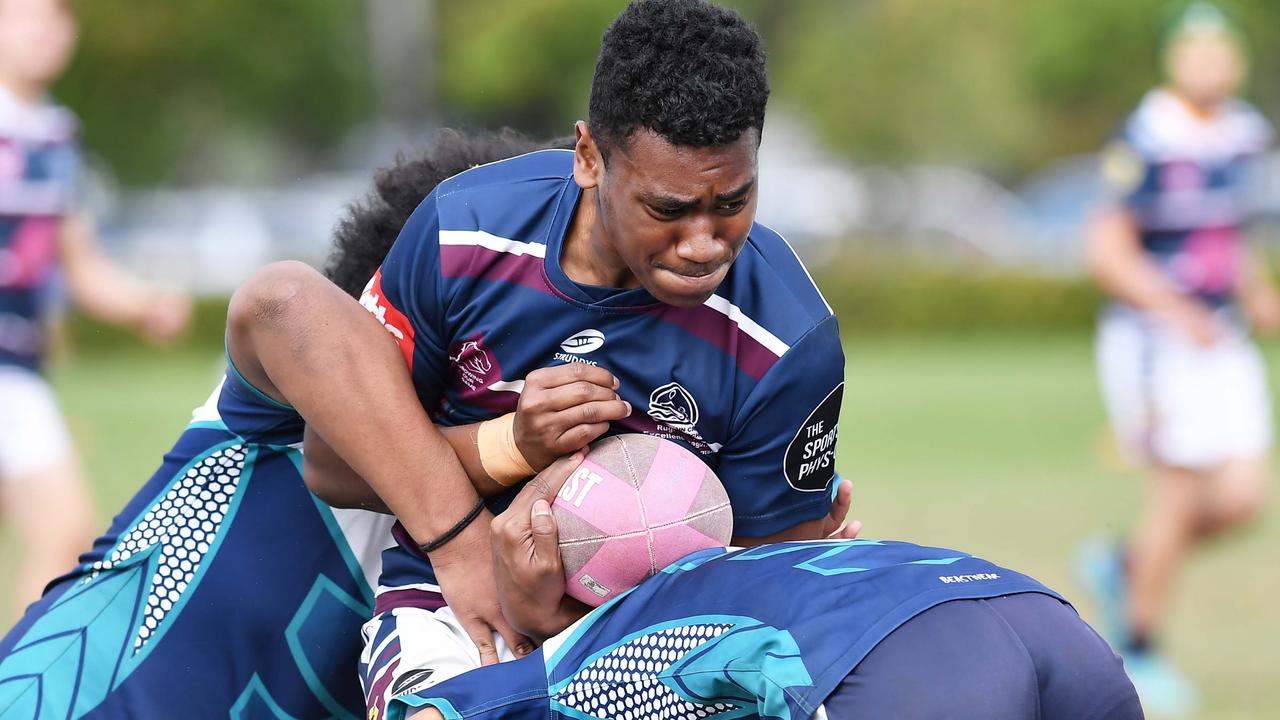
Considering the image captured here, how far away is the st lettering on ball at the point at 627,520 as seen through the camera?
2.99 m

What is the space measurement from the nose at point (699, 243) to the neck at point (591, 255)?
0.24m

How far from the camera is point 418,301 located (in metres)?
3.23

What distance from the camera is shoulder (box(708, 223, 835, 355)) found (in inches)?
124

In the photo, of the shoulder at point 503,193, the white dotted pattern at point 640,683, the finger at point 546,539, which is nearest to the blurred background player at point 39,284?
the shoulder at point 503,193

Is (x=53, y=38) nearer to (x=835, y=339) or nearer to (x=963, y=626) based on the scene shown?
(x=835, y=339)

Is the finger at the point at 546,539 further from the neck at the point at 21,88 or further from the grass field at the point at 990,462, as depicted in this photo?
the neck at the point at 21,88

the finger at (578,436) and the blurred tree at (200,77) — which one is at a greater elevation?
the finger at (578,436)

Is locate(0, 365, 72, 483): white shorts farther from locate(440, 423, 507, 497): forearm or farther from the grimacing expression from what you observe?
the grimacing expression

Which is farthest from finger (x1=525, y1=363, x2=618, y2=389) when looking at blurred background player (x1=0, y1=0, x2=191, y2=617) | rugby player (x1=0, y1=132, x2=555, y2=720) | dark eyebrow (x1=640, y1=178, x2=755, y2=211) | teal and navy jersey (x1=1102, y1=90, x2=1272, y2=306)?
teal and navy jersey (x1=1102, y1=90, x2=1272, y2=306)

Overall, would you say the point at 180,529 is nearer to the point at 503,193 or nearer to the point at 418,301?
the point at 418,301

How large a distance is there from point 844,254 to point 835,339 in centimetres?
2335

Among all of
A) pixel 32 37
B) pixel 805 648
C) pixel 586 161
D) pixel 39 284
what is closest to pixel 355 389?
pixel 586 161

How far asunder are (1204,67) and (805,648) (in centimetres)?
616

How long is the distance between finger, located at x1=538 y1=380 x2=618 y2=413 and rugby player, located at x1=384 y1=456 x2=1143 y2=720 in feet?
0.64
